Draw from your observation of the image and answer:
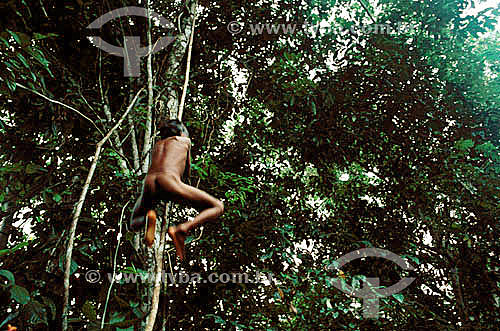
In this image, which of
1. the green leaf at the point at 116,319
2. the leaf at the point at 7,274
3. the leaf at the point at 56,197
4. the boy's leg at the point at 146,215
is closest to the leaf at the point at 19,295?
the leaf at the point at 7,274

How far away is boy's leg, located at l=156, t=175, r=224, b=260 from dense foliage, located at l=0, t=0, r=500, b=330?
3.92 feet

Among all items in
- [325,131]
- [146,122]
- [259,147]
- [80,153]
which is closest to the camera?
[146,122]

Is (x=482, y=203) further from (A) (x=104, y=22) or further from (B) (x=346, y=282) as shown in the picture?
(A) (x=104, y=22)

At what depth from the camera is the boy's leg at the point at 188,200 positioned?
159 cm

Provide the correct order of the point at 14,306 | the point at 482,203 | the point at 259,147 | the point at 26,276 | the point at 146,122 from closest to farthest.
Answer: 1. the point at 14,306
2. the point at 26,276
3. the point at 146,122
4. the point at 482,203
5. the point at 259,147

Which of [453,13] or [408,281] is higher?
[453,13]

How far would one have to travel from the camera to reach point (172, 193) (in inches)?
62.2

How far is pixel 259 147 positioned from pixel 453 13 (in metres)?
3.07

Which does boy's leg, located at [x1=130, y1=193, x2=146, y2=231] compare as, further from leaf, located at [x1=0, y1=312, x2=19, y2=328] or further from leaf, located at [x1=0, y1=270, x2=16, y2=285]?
leaf, located at [x1=0, y1=312, x2=19, y2=328]

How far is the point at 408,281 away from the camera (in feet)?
12.7

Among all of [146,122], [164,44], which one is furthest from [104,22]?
[146,122]

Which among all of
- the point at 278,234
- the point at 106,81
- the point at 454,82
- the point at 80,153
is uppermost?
the point at 454,82

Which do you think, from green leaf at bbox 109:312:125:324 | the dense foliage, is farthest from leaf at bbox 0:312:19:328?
the dense foliage

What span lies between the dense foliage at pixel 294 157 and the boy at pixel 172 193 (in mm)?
1136
